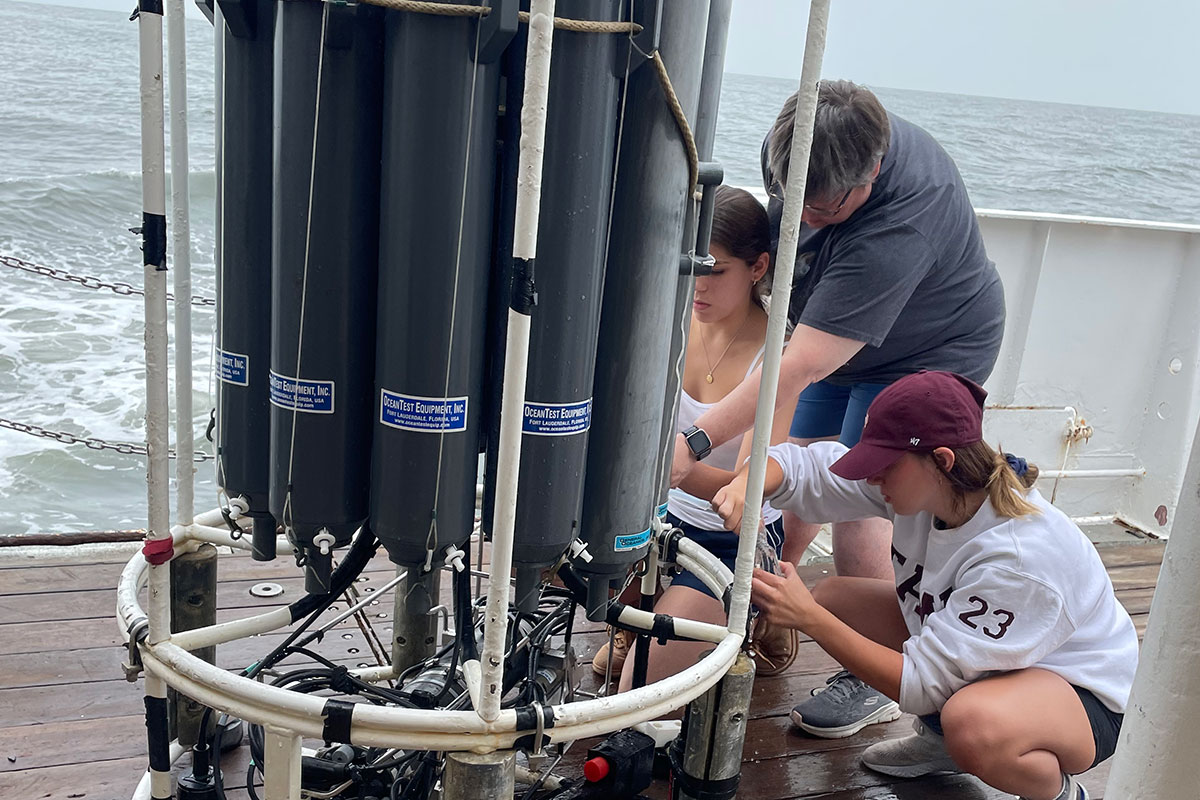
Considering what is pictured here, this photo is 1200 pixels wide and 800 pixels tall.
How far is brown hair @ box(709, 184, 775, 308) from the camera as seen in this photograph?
2123 mm

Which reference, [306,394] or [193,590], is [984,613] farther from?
[193,590]

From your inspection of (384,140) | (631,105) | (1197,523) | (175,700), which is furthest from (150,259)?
(1197,523)

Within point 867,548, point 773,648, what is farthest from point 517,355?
point 867,548

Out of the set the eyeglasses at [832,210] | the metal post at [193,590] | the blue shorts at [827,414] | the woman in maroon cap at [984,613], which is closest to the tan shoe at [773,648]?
the blue shorts at [827,414]

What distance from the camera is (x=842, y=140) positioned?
6.50ft

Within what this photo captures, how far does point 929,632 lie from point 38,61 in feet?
74.6

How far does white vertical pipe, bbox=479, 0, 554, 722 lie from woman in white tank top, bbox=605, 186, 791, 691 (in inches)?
35.4

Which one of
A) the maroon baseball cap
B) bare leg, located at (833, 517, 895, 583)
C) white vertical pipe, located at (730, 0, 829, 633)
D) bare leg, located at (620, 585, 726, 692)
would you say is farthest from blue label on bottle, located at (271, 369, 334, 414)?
bare leg, located at (833, 517, 895, 583)

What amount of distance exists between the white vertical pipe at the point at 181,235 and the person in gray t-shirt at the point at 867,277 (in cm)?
83

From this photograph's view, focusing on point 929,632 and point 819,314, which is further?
point 819,314

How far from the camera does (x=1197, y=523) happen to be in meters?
0.70

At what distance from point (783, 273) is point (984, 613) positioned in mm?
811

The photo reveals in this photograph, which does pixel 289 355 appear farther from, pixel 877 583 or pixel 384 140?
pixel 877 583

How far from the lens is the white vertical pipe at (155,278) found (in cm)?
121
